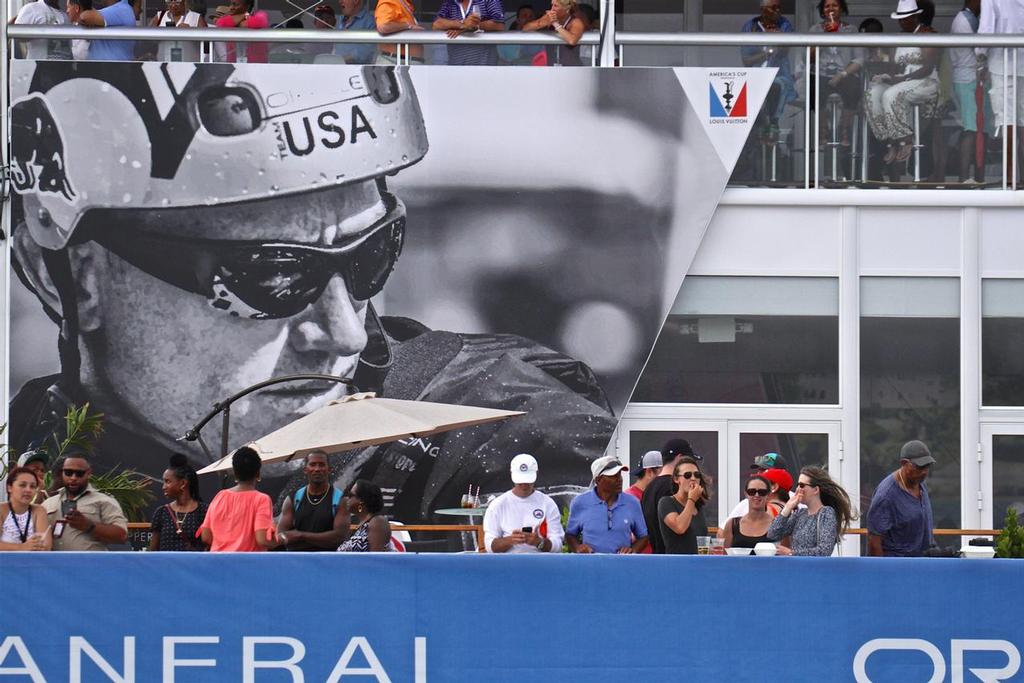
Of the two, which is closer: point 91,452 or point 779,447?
point 91,452

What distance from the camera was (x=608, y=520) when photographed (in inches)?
397

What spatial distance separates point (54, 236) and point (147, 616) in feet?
29.3

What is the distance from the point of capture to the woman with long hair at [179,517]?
9.85m

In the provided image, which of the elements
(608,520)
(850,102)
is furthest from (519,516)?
(850,102)

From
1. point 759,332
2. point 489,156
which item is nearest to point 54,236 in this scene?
point 489,156

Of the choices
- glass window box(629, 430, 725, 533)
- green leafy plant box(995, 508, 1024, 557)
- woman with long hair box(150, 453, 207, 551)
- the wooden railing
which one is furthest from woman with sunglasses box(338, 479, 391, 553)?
glass window box(629, 430, 725, 533)

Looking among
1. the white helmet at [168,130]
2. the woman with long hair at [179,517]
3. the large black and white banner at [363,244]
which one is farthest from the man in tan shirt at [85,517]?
the white helmet at [168,130]

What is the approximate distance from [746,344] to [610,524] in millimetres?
6689

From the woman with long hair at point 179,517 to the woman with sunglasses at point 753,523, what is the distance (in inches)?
129

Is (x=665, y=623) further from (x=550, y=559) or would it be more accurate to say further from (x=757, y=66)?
(x=757, y=66)

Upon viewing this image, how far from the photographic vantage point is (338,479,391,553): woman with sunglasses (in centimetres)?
929

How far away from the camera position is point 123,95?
16062 millimetres

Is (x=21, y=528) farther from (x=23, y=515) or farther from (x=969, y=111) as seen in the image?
(x=969, y=111)

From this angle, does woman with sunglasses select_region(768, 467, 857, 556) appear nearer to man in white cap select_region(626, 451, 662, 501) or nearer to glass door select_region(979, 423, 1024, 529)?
man in white cap select_region(626, 451, 662, 501)
